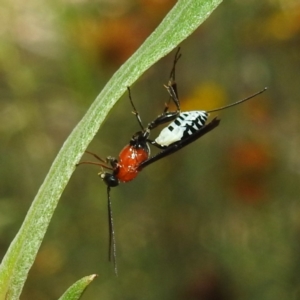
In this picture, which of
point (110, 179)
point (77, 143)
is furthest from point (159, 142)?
point (77, 143)

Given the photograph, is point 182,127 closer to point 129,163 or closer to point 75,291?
point 129,163

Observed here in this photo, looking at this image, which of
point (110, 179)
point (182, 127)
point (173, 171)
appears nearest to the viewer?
point (182, 127)

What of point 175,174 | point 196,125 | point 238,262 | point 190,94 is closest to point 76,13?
point 190,94

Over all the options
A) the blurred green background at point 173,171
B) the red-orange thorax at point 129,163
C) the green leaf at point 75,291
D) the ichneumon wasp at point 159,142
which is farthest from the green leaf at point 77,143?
the blurred green background at point 173,171

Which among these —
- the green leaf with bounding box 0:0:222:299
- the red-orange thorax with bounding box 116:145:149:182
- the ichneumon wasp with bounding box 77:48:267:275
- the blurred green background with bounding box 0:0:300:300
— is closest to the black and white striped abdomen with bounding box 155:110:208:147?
the ichneumon wasp with bounding box 77:48:267:275

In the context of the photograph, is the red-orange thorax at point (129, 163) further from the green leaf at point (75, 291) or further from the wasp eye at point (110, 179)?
the green leaf at point (75, 291)

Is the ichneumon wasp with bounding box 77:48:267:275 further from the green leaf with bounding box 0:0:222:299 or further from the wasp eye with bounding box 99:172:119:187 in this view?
the green leaf with bounding box 0:0:222:299
